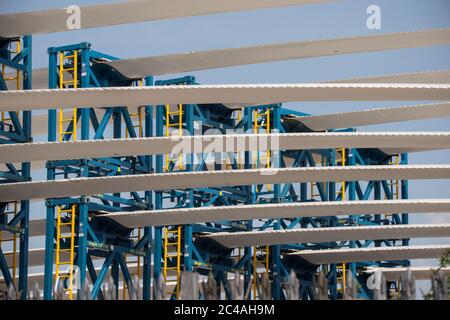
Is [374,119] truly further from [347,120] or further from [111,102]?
[111,102]

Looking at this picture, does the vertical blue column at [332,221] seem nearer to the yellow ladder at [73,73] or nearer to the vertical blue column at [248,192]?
the vertical blue column at [248,192]

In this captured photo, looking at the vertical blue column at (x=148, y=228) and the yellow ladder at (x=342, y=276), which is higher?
the vertical blue column at (x=148, y=228)

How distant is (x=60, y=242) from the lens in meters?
41.6

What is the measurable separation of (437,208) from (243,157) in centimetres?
844

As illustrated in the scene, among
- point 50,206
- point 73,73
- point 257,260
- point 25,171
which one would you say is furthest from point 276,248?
point 73,73

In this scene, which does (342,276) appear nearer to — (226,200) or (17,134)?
(226,200)

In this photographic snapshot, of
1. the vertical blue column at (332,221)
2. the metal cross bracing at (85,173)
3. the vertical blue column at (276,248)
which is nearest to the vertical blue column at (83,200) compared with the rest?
the metal cross bracing at (85,173)

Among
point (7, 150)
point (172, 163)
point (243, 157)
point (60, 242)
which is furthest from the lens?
point (243, 157)

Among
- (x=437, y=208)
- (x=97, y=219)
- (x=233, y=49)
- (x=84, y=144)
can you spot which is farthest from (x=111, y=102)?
(x=437, y=208)

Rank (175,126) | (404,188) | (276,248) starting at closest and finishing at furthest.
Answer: (175,126)
(276,248)
(404,188)

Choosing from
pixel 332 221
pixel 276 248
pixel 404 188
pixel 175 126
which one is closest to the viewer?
pixel 175 126

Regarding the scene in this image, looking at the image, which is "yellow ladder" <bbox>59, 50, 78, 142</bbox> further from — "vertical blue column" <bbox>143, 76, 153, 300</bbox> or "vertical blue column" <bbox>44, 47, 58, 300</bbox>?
"vertical blue column" <bbox>143, 76, 153, 300</bbox>

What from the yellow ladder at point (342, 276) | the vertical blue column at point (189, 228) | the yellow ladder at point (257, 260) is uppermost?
the vertical blue column at point (189, 228)

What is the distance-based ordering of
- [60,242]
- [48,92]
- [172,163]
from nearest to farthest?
[48,92] → [60,242] → [172,163]
